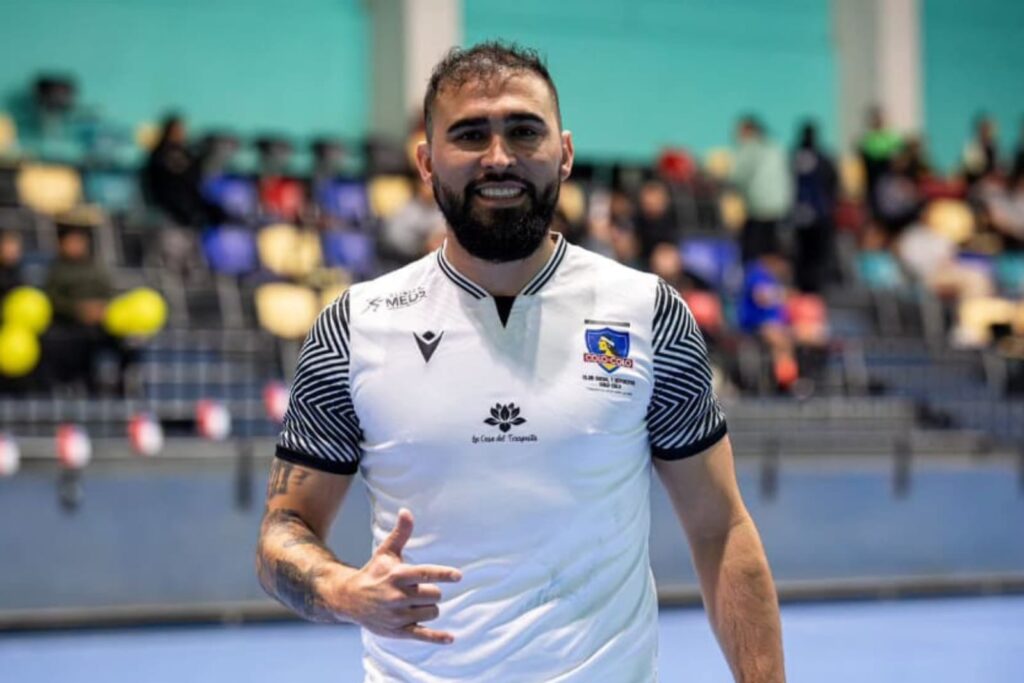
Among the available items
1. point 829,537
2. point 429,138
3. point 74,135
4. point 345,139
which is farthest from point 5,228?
point 429,138

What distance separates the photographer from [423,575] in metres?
2.36

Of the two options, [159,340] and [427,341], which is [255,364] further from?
[427,341]

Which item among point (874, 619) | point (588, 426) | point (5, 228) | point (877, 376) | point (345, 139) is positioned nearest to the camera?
point (588, 426)

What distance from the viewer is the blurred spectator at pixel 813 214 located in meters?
14.9

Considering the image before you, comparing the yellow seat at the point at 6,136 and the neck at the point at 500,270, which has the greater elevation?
the yellow seat at the point at 6,136

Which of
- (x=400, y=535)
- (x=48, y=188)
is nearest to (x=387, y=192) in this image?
(x=48, y=188)

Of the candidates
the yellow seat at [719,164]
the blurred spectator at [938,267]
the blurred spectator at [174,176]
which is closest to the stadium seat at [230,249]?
the blurred spectator at [174,176]

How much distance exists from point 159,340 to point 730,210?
6.57 m

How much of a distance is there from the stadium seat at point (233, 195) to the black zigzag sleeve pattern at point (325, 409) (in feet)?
33.9

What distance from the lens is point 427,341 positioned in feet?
9.34

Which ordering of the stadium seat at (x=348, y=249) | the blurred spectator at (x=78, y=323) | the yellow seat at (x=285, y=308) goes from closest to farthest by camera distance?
the blurred spectator at (x=78, y=323), the yellow seat at (x=285, y=308), the stadium seat at (x=348, y=249)

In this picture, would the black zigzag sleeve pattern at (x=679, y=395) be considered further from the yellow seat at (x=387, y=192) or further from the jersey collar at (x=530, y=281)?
the yellow seat at (x=387, y=192)

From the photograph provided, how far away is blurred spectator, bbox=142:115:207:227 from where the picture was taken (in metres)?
12.7

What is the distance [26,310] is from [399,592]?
802 centimetres
